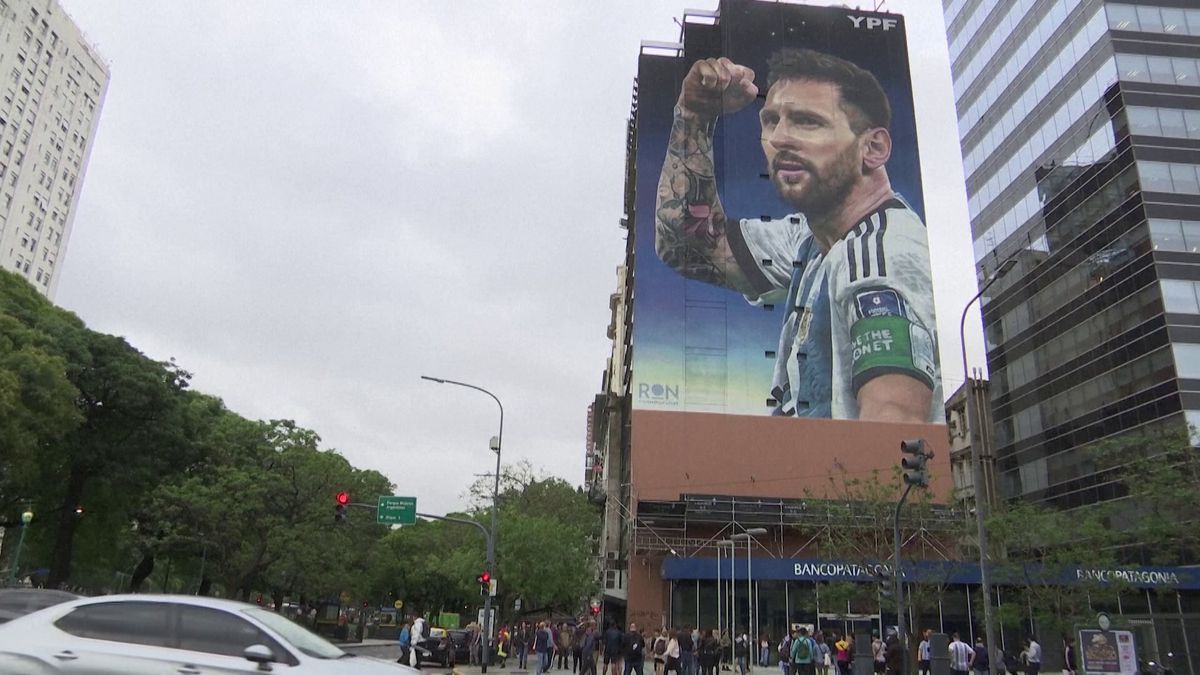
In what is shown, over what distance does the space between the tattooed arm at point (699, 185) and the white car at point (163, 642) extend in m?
49.8

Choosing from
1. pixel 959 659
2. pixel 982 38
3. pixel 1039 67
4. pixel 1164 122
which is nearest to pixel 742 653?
pixel 959 659

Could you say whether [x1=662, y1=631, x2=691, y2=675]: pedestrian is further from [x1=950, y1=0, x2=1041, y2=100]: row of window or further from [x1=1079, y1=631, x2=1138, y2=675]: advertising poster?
[x1=950, y1=0, x2=1041, y2=100]: row of window

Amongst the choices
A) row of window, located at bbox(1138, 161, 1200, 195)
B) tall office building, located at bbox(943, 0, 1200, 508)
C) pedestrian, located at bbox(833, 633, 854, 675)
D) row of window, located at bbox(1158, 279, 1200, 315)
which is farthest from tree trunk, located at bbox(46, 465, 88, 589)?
row of window, located at bbox(1138, 161, 1200, 195)

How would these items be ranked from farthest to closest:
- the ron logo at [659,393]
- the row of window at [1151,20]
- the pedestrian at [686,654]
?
the ron logo at [659,393]
the row of window at [1151,20]
the pedestrian at [686,654]

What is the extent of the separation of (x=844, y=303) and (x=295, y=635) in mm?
52024

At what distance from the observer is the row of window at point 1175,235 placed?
45.6 meters

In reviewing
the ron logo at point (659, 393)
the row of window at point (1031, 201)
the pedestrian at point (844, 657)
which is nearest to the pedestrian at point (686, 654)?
the pedestrian at point (844, 657)

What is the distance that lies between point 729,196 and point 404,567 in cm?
3633

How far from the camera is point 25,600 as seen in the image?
14484 mm

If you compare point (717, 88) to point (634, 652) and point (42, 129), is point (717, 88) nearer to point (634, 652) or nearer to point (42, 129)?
point (634, 652)

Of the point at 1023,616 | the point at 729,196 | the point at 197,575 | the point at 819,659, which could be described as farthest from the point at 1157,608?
the point at 197,575

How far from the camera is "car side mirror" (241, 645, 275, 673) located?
8.05m

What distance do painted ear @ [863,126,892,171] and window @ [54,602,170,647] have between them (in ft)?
191

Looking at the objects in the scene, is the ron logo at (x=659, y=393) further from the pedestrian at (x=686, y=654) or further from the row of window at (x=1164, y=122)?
the row of window at (x=1164, y=122)
